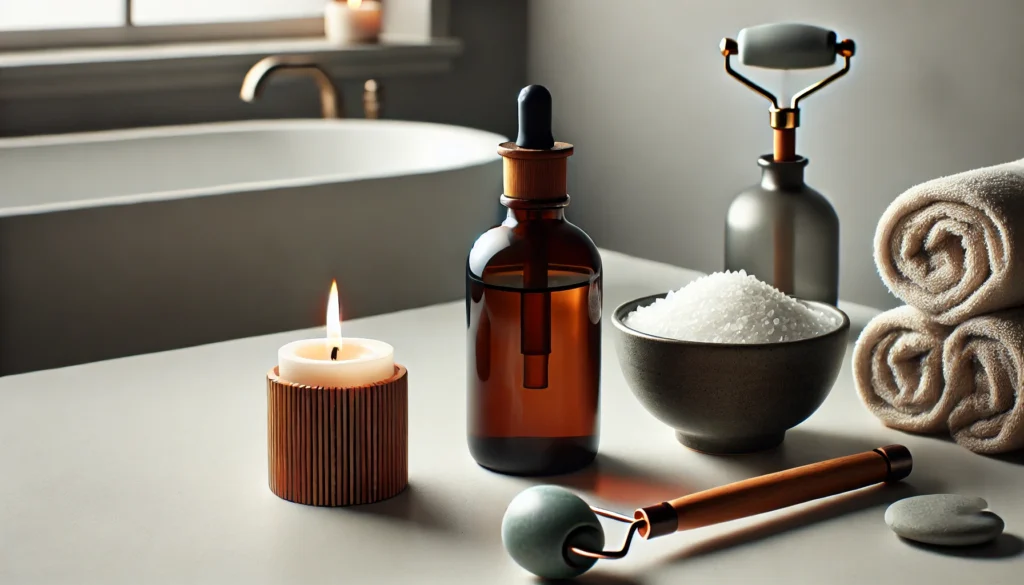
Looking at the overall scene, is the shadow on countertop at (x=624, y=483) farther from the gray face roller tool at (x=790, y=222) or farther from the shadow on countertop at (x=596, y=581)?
the gray face roller tool at (x=790, y=222)

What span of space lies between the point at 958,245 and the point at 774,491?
0.74 feet

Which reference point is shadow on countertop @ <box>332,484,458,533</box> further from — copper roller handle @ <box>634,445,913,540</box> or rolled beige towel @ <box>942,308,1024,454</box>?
rolled beige towel @ <box>942,308,1024,454</box>

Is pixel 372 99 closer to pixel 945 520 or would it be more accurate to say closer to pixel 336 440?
pixel 336 440

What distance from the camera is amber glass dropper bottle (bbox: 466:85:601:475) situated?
2.17 ft

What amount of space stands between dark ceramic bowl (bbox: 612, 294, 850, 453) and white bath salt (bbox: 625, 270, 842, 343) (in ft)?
0.04

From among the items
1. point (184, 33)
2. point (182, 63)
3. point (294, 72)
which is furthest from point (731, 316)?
point (184, 33)

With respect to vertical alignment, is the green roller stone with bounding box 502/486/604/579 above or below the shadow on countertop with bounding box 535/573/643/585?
above

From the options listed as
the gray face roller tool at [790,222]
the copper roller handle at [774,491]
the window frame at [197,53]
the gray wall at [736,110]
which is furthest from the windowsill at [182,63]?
the copper roller handle at [774,491]

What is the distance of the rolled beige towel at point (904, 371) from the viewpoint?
2.44 feet

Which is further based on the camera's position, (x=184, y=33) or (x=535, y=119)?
(x=184, y=33)

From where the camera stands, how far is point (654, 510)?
58 centimetres

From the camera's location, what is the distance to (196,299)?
61.1 inches

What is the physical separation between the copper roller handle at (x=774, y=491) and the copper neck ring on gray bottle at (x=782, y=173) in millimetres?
412

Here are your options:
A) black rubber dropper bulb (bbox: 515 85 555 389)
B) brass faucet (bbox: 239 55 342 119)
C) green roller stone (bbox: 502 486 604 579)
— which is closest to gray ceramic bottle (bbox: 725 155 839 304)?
black rubber dropper bulb (bbox: 515 85 555 389)
